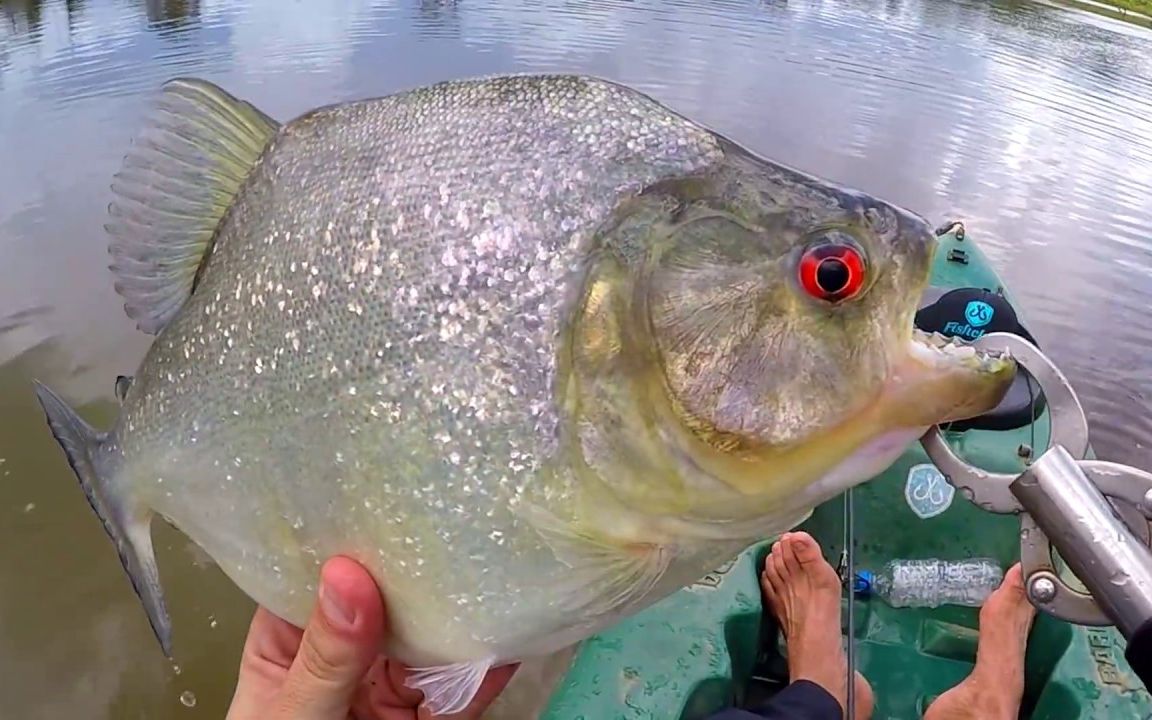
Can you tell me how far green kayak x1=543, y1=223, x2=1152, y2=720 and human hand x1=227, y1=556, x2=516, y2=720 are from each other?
2.53 feet

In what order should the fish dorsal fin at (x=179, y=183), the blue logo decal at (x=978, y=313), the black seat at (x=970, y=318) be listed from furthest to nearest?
the blue logo decal at (x=978, y=313) → the black seat at (x=970, y=318) → the fish dorsal fin at (x=179, y=183)

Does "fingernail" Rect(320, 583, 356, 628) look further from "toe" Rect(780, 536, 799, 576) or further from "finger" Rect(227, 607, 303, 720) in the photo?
"toe" Rect(780, 536, 799, 576)

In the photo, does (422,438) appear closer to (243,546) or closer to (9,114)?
(243,546)

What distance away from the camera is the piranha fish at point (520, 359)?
1.23 m

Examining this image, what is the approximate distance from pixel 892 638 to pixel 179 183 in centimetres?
317

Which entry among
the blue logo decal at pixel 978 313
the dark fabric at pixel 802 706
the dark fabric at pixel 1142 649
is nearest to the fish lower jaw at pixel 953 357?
the dark fabric at pixel 1142 649

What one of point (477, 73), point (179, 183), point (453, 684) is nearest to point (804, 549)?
point (453, 684)

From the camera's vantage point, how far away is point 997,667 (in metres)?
3.26

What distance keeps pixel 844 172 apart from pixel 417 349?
32.8ft

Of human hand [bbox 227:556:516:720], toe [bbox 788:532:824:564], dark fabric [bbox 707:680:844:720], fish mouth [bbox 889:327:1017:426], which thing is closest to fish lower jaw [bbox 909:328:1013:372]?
fish mouth [bbox 889:327:1017:426]

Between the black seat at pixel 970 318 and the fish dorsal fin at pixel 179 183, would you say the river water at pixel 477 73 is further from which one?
the black seat at pixel 970 318

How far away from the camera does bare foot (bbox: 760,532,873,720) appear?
3322 mm

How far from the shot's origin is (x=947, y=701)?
322 centimetres

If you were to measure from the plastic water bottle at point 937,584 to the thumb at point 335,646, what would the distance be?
257 centimetres
